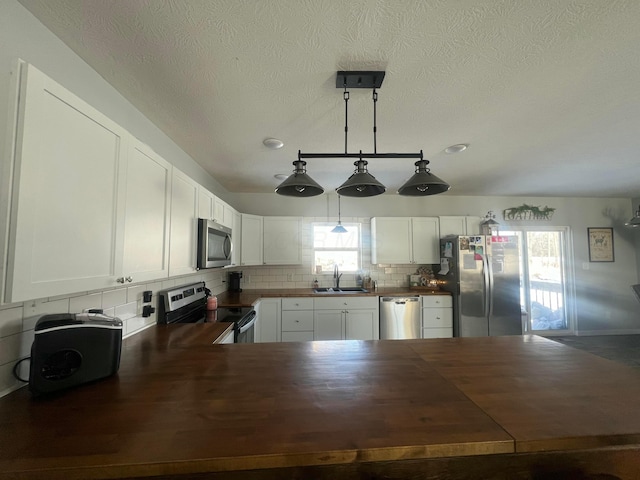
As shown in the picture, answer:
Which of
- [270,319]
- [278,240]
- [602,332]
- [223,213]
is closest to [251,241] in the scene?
[278,240]

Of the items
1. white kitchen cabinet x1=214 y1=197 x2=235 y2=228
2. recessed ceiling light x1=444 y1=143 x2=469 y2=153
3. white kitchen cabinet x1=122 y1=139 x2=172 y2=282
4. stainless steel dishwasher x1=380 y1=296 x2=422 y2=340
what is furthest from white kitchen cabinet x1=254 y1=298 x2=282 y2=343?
recessed ceiling light x1=444 y1=143 x2=469 y2=153

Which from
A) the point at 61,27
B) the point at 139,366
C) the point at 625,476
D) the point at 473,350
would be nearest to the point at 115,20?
the point at 61,27

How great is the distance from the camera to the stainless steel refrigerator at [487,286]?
11.0 ft

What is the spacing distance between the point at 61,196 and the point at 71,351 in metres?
0.63

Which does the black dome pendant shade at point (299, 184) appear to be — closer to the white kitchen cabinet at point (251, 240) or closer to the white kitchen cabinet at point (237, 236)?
the white kitchen cabinet at point (237, 236)

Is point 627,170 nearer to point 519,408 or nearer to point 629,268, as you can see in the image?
point 629,268

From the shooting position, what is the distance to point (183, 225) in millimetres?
1812

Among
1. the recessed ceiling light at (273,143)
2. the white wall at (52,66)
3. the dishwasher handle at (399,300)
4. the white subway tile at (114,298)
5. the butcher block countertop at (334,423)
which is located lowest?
the dishwasher handle at (399,300)

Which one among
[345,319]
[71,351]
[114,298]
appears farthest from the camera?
[345,319]

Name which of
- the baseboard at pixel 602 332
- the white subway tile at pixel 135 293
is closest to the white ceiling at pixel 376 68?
the white subway tile at pixel 135 293

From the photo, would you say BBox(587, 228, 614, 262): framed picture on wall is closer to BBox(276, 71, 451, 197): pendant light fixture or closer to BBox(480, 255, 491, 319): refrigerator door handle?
BBox(480, 255, 491, 319): refrigerator door handle

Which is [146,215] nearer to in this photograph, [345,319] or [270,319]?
[270,319]

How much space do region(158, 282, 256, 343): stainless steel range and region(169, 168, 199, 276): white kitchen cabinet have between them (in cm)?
39

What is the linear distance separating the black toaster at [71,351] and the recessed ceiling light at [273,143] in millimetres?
1742
